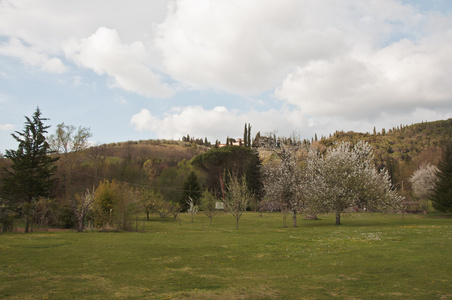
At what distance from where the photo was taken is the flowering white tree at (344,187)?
101 feet

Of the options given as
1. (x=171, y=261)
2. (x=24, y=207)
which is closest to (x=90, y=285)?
(x=171, y=261)

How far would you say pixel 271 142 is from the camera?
110ft

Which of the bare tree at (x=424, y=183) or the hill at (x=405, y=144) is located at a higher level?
the hill at (x=405, y=144)

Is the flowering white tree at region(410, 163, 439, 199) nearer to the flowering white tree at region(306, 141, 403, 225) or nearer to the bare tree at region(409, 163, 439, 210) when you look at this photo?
the bare tree at region(409, 163, 439, 210)

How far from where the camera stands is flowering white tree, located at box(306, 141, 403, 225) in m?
30.7

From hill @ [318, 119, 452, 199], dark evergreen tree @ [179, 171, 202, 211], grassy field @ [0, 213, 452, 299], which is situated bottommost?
grassy field @ [0, 213, 452, 299]

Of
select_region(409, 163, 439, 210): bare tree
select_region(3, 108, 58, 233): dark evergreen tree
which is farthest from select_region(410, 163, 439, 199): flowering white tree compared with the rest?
select_region(3, 108, 58, 233): dark evergreen tree

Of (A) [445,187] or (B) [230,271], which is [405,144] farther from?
(B) [230,271]

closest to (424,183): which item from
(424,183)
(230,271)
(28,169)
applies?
(424,183)

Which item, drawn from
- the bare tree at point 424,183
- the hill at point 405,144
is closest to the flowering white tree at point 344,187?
the bare tree at point 424,183

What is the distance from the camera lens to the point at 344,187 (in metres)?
30.8

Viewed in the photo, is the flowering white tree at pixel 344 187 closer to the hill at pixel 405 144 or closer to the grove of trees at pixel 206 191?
the grove of trees at pixel 206 191

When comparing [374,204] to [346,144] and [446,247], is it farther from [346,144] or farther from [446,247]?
[446,247]

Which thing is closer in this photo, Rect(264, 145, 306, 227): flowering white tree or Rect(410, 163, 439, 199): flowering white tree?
Rect(264, 145, 306, 227): flowering white tree
